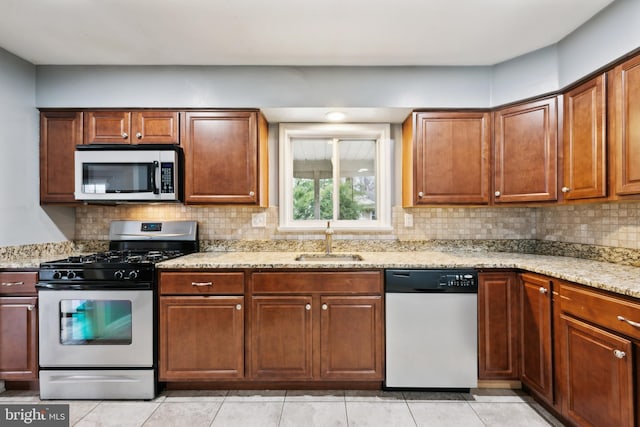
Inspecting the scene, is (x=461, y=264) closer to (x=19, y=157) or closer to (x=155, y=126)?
(x=155, y=126)

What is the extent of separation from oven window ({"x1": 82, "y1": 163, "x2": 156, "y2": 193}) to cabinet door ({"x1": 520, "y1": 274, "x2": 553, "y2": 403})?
2705 mm

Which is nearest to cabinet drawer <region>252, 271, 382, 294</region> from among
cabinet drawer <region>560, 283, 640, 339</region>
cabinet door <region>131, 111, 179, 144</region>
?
cabinet drawer <region>560, 283, 640, 339</region>

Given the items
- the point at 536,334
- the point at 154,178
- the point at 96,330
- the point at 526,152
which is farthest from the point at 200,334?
the point at 526,152

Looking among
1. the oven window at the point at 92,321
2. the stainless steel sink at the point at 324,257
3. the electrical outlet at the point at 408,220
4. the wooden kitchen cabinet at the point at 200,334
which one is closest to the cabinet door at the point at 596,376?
the electrical outlet at the point at 408,220

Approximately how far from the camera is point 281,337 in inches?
86.5

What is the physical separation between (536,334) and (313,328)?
1395 mm

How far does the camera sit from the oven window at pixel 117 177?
8.02 ft

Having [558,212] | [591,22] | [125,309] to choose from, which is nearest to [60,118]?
[125,309]

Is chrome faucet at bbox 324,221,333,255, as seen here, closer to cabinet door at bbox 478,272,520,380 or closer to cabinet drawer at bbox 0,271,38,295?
cabinet door at bbox 478,272,520,380

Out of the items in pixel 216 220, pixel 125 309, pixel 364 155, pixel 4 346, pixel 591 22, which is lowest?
pixel 4 346

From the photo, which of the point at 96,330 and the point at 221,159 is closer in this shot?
the point at 96,330

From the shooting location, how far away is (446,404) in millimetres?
2100

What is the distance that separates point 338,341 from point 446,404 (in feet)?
2.57

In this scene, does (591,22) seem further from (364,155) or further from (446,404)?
(446,404)
